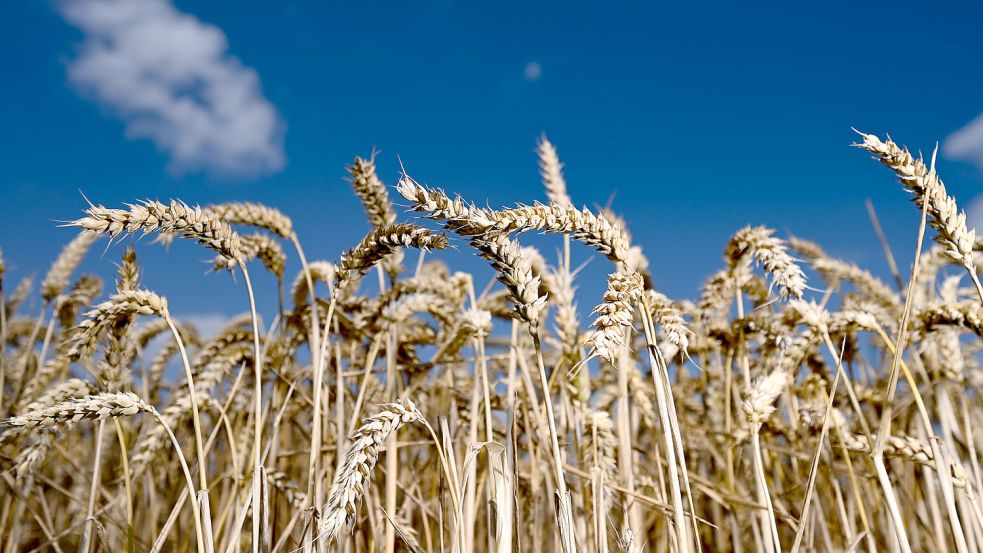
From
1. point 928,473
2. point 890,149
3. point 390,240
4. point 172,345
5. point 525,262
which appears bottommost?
point 928,473

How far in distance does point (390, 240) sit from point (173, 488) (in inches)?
86.0

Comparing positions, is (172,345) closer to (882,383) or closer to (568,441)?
(568,441)

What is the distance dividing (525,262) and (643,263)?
A: 1.64m

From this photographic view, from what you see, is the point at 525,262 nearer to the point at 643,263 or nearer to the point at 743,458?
the point at 643,263

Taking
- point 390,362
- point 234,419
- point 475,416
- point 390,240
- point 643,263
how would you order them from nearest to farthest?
1. point 390,240
2. point 475,416
3. point 390,362
4. point 643,263
5. point 234,419

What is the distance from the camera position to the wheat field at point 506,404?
1.46m

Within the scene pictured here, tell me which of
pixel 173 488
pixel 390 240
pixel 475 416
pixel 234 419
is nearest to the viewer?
pixel 390 240

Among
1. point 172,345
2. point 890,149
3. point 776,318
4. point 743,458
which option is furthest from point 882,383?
point 172,345

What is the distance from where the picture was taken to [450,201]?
→ 128cm

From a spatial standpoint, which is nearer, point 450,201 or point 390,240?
point 450,201

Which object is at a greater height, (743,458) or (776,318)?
(776,318)

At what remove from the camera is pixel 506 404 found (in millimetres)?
2559

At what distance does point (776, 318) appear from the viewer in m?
2.66

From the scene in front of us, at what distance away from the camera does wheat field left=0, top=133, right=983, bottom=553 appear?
146 centimetres
